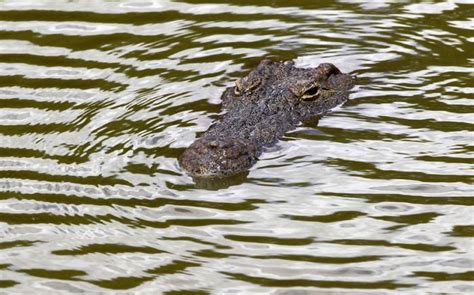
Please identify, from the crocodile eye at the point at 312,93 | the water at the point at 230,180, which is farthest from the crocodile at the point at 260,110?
the water at the point at 230,180

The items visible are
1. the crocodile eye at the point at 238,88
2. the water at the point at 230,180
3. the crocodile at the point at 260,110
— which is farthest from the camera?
the crocodile eye at the point at 238,88

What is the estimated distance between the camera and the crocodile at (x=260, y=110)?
1047 cm

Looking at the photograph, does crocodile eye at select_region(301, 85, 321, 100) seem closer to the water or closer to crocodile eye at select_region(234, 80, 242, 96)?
the water

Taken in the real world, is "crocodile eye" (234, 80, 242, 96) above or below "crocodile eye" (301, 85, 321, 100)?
above

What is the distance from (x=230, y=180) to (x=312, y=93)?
97.8 inches

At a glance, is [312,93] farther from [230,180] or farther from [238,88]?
[230,180]

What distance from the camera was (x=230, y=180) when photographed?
10.3 metres

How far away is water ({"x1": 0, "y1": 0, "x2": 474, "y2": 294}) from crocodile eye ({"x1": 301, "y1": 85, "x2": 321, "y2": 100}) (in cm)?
41

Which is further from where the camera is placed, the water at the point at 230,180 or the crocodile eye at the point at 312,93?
the crocodile eye at the point at 312,93

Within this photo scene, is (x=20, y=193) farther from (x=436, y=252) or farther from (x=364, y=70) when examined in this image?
(x=364, y=70)

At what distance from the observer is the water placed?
879cm

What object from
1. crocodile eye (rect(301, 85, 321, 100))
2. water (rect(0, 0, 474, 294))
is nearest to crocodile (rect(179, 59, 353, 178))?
crocodile eye (rect(301, 85, 321, 100))

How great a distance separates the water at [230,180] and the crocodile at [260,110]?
0.17 metres

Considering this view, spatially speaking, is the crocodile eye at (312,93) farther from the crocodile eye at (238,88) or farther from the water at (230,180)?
the crocodile eye at (238,88)
